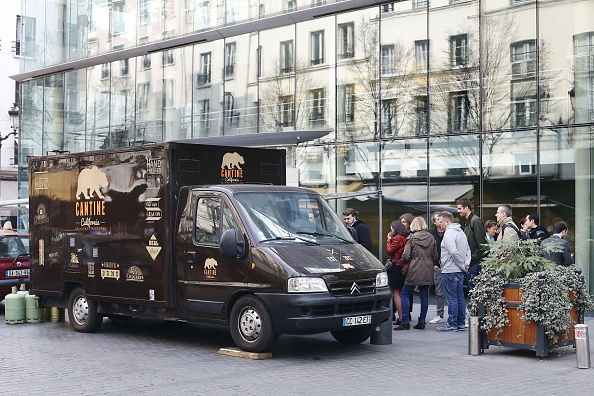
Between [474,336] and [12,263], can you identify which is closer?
[474,336]

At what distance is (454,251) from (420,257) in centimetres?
63

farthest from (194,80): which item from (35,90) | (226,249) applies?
(226,249)

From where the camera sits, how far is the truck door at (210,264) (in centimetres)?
1106

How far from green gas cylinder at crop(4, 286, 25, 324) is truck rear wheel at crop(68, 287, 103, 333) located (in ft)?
5.25

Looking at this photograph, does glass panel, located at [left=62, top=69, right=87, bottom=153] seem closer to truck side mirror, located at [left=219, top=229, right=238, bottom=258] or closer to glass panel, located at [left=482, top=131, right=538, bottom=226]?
glass panel, located at [left=482, top=131, right=538, bottom=226]

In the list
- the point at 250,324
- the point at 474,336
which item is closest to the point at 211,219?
the point at 250,324

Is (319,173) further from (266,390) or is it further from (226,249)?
(266,390)

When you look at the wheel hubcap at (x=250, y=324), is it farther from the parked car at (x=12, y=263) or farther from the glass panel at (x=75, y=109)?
the glass panel at (x=75, y=109)

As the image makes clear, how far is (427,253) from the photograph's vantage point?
13273 millimetres

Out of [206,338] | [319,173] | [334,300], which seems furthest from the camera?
[319,173]

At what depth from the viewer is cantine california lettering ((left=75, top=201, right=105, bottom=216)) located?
1320 centimetres

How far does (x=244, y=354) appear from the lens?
10688 mm

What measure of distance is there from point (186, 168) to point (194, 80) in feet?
44.3

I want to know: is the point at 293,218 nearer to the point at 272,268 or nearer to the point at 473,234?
the point at 272,268
